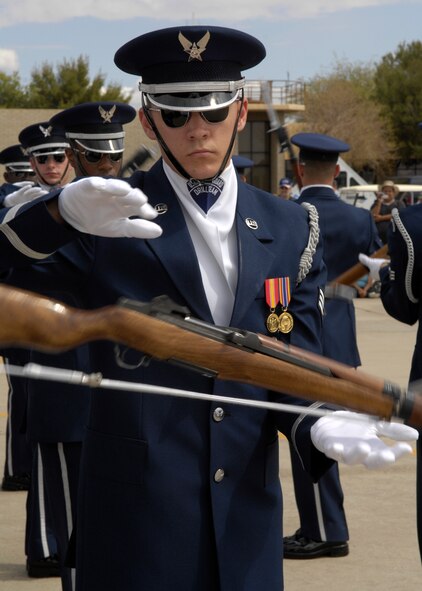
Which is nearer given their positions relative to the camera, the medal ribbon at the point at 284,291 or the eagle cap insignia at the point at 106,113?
the medal ribbon at the point at 284,291

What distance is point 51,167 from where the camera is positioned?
6.48 metres

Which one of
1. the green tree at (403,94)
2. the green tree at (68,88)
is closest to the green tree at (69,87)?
the green tree at (68,88)

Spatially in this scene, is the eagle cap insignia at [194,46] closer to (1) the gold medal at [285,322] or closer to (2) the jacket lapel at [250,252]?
(2) the jacket lapel at [250,252]

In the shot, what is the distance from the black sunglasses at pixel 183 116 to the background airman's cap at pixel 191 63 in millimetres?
13

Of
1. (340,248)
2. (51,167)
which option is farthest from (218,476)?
(51,167)

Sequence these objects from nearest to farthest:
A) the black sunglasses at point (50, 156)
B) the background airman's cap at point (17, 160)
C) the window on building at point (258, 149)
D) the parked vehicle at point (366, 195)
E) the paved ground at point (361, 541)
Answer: the paved ground at point (361, 541)
the black sunglasses at point (50, 156)
the background airman's cap at point (17, 160)
the parked vehicle at point (366, 195)
the window on building at point (258, 149)

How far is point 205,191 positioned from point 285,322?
1.24ft

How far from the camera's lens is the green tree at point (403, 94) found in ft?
232

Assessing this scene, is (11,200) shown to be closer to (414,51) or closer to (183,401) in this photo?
(183,401)

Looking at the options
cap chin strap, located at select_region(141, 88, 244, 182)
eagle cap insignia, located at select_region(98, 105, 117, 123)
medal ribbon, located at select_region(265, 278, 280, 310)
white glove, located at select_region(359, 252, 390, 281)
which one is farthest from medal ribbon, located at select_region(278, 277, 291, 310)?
eagle cap insignia, located at select_region(98, 105, 117, 123)

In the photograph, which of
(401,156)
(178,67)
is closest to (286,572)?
(178,67)

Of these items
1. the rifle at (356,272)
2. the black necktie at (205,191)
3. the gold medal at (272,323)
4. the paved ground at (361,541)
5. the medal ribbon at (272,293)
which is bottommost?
the paved ground at (361,541)

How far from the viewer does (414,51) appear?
254 ft

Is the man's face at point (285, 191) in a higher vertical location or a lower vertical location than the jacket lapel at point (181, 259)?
lower
